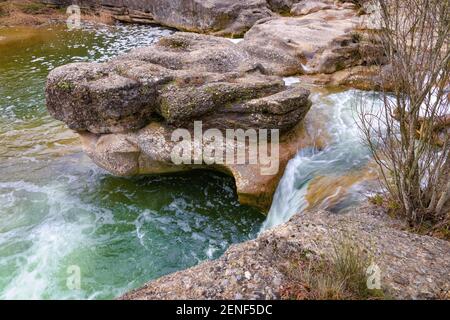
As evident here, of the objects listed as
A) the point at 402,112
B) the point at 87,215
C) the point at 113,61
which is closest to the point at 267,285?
the point at 402,112

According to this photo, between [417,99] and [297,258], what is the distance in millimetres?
2643

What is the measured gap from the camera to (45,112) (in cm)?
1445

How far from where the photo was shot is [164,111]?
9117 mm

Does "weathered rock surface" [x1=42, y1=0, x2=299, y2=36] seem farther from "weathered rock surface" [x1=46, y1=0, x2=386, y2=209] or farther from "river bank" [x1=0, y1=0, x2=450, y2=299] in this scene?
"weathered rock surface" [x1=46, y1=0, x2=386, y2=209]

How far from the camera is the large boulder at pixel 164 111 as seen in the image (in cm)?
881

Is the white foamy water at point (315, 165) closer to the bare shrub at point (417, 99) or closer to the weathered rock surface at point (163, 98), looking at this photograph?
the weathered rock surface at point (163, 98)

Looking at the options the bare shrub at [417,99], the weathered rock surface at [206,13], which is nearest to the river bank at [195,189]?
the bare shrub at [417,99]

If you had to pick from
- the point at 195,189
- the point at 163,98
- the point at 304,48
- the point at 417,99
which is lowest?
the point at 195,189

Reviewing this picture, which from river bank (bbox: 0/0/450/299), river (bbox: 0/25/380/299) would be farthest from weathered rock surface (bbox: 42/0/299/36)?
river (bbox: 0/25/380/299)

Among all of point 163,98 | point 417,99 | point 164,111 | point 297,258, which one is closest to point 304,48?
point 163,98

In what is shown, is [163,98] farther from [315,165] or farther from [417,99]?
[417,99]

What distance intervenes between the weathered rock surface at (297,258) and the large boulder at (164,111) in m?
3.29

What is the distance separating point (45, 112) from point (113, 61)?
5575 mm

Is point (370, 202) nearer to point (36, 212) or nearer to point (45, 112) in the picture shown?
point (36, 212)
